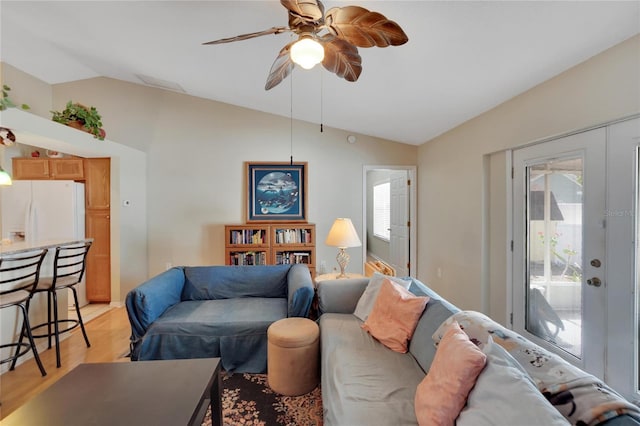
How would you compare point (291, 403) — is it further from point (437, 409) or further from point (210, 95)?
point (210, 95)

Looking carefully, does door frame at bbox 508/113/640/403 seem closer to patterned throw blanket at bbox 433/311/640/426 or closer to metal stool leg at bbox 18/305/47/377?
patterned throw blanket at bbox 433/311/640/426

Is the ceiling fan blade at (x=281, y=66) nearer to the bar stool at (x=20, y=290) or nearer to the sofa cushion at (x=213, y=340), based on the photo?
the sofa cushion at (x=213, y=340)

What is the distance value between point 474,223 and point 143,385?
125 inches

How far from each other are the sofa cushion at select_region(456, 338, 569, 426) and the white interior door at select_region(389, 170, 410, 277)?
3649 millimetres

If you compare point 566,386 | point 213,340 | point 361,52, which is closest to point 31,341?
point 213,340

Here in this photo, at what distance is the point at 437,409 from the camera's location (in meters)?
1.06

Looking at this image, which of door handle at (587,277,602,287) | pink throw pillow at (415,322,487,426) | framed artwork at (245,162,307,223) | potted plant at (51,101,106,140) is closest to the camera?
pink throw pillow at (415,322,487,426)

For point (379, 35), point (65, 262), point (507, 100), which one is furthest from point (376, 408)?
point (65, 262)

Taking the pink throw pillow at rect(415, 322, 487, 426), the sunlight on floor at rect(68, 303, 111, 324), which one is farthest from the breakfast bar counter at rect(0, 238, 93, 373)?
the pink throw pillow at rect(415, 322, 487, 426)

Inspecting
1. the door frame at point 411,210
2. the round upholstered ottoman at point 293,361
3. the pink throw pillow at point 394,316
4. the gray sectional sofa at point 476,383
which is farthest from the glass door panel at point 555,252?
the door frame at point 411,210

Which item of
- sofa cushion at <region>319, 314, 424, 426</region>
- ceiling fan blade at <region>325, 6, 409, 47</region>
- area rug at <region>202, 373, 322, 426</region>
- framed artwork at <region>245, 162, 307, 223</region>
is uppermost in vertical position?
ceiling fan blade at <region>325, 6, 409, 47</region>

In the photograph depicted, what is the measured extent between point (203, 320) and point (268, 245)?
1.87 metres

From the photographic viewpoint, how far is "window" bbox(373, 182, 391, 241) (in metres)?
5.61

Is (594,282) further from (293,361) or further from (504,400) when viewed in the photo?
(293,361)
